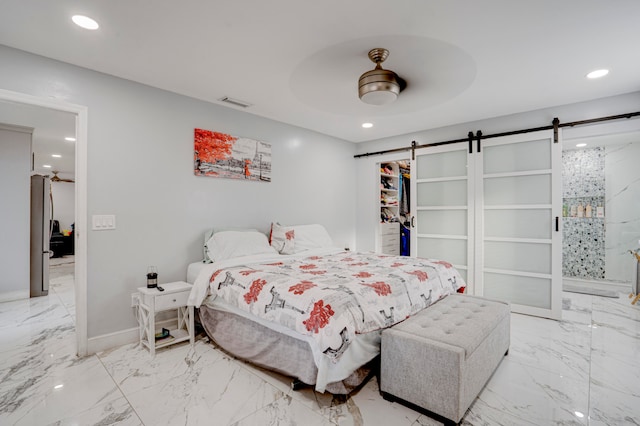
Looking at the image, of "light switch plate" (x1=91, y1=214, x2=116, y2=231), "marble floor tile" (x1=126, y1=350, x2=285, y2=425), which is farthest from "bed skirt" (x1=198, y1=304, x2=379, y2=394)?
"light switch plate" (x1=91, y1=214, x2=116, y2=231)

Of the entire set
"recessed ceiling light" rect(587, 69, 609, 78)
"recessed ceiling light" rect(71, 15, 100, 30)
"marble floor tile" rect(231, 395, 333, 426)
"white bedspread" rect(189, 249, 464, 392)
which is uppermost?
"recessed ceiling light" rect(587, 69, 609, 78)

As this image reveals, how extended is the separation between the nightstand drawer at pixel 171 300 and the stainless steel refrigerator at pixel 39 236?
132 inches

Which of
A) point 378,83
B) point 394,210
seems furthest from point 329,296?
point 394,210

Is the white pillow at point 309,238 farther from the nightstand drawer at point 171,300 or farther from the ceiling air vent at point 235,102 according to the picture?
the ceiling air vent at point 235,102

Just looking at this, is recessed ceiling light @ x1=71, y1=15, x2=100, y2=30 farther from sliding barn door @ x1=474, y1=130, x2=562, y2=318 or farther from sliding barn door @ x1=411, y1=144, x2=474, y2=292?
sliding barn door @ x1=474, y1=130, x2=562, y2=318

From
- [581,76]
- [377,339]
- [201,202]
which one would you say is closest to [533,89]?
[581,76]

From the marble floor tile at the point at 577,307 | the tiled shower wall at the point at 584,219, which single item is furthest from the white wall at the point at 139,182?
the tiled shower wall at the point at 584,219

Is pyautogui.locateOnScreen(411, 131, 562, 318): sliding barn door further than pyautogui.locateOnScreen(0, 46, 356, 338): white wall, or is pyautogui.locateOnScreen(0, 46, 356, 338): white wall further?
pyautogui.locateOnScreen(411, 131, 562, 318): sliding barn door

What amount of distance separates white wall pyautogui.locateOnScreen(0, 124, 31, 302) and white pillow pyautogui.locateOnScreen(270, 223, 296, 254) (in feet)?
12.3

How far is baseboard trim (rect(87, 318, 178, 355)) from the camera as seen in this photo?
2.74 metres

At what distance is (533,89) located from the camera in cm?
319

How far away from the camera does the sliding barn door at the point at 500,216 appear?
3744 mm

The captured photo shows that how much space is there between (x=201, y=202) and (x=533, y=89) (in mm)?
3725

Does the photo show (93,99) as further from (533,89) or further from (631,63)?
(631,63)
